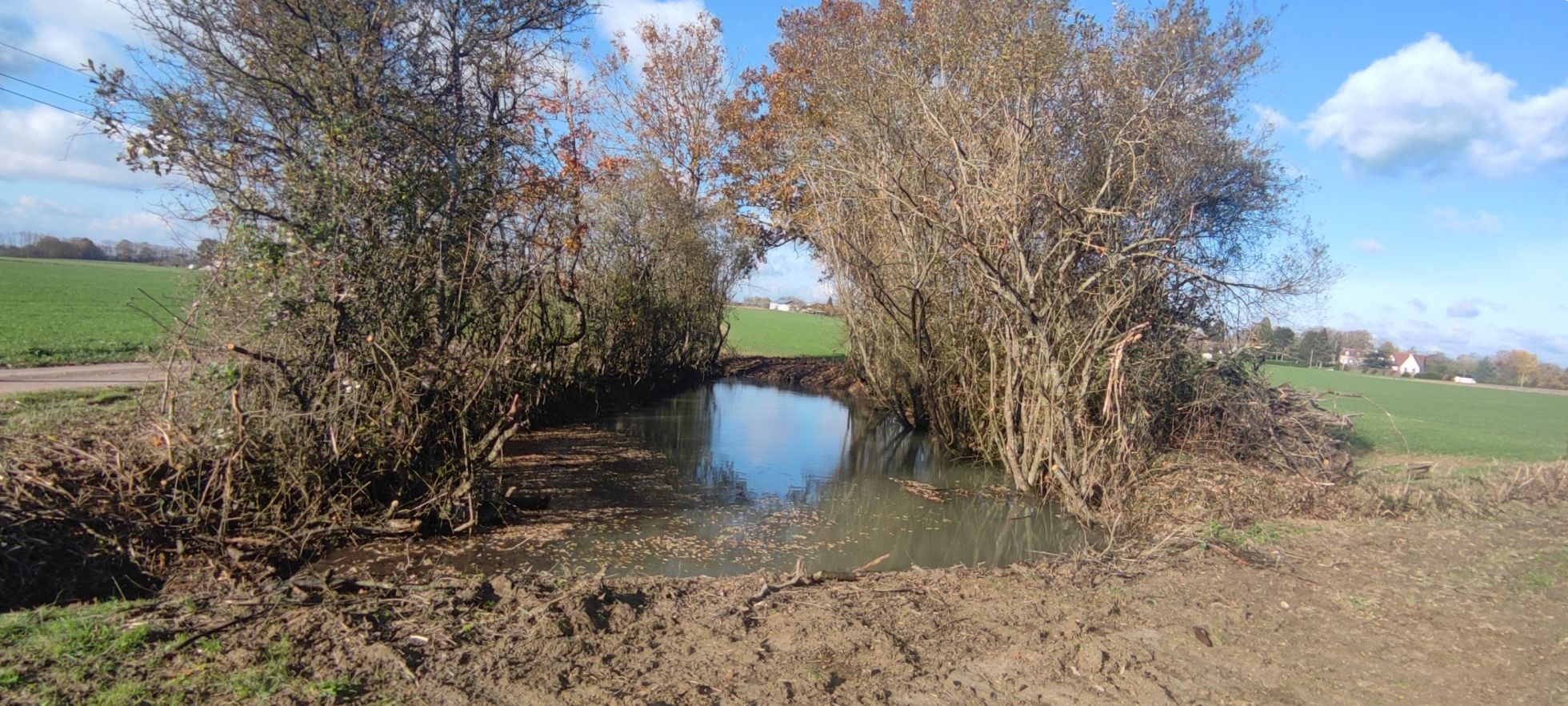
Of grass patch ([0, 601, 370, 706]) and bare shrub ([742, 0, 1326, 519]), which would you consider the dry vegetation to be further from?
grass patch ([0, 601, 370, 706])

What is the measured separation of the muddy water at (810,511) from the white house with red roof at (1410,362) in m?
45.8

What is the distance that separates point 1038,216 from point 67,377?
13.5 metres

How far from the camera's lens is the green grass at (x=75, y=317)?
1061cm

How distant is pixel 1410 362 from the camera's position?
4794 centimetres

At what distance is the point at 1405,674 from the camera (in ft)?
14.6

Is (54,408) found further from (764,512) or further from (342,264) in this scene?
(764,512)

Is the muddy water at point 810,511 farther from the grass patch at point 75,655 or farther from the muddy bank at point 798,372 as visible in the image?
the muddy bank at point 798,372

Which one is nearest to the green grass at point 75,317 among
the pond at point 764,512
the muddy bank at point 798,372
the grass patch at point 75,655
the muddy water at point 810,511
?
the grass patch at point 75,655

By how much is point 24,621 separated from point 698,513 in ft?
18.7

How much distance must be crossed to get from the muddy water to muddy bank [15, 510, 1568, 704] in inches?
64.0

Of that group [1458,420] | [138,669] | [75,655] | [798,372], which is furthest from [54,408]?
[1458,420]

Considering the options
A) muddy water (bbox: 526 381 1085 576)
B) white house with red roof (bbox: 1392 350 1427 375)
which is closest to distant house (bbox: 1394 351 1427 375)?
white house with red roof (bbox: 1392 350 1427 375)

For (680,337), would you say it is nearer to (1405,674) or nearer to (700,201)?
(700,201)

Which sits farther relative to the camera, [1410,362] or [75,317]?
[1410,362]
